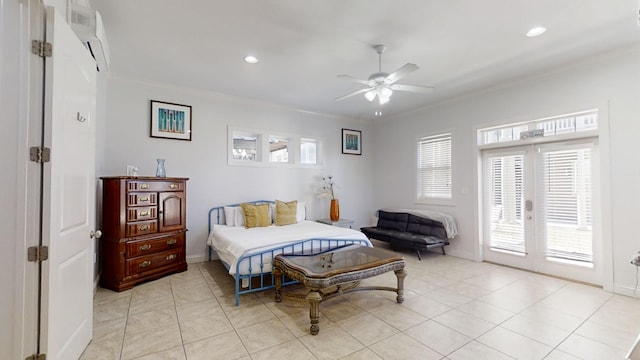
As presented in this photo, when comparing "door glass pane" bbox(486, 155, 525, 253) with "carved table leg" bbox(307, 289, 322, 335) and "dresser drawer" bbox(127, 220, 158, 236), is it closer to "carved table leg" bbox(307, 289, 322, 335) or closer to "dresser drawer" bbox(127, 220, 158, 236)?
"carved table leg" bbox(307, 289, 322, 335)

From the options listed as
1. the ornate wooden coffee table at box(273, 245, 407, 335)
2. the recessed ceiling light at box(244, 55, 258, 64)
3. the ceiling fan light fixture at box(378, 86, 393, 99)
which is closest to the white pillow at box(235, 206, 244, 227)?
the ornate wooden coffee table at box(273, 245, 407, 335)

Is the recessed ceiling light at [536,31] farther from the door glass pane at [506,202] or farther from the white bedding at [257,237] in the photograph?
the white bedding at [257,237]

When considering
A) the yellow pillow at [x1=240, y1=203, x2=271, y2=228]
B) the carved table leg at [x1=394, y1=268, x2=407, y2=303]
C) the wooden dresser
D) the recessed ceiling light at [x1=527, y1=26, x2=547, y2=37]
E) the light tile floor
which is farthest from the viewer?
the yellow pillow at [x1=240, y1=203, x2=271, y2=228]

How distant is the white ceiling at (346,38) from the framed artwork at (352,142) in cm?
210

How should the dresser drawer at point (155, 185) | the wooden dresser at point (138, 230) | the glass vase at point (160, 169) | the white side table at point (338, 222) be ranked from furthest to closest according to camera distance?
the white side table at point (338, 222) < the glass vase at point (160, 169) < the dresser drawer at point (155, 185) < the wooden dresser at point (138, 230)

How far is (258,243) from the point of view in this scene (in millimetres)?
3254

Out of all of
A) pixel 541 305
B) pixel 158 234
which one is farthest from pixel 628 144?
pixel 158 234

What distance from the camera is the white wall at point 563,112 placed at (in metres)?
3.29

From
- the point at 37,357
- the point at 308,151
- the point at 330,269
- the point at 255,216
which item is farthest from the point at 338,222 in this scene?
the point at 37,357

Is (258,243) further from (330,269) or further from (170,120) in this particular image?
(170,120)

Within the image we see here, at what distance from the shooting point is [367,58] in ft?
11.6

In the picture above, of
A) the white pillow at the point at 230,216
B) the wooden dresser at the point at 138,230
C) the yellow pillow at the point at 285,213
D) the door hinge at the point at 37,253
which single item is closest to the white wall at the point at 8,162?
the door hinge at the point at 37,253

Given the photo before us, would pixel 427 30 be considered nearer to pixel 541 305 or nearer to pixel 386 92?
pixel 386 92

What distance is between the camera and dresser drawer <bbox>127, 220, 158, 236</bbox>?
355cm
